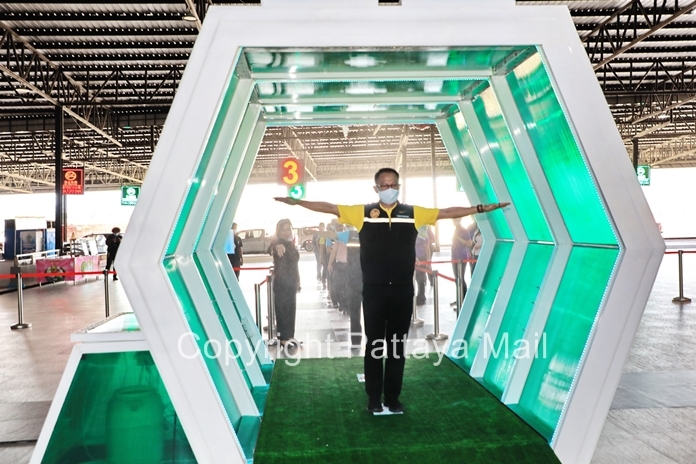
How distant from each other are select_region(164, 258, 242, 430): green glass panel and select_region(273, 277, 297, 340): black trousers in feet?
11.9

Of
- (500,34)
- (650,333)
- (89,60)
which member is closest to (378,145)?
(89,60)

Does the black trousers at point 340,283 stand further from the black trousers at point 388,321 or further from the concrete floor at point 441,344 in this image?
the black trousers at point 388,321

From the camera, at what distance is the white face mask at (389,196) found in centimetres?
419

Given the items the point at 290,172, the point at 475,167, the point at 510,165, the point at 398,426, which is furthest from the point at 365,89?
the point at 290,172

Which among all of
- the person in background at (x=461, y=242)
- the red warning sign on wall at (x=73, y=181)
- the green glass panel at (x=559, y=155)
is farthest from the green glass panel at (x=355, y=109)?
the red warning sign on wall at (x=73, y=181)

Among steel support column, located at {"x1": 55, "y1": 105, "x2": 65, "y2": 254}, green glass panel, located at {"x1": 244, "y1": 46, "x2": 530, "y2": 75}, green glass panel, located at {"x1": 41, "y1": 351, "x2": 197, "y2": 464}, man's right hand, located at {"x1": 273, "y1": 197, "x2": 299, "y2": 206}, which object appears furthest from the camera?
steel support column, located at {"x1": 55, "y1": 105, "x2": 65, "y2": 254}

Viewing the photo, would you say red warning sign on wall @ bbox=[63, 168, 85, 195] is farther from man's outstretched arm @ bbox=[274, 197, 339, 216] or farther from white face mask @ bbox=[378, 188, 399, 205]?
white face mask @ bbox=[378, 188, 399, 205]

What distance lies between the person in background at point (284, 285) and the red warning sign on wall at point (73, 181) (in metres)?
15.1

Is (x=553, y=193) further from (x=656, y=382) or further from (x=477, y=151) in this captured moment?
(x=656, y=382)

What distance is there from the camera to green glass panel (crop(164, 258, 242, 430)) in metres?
3.76

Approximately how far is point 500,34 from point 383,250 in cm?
158

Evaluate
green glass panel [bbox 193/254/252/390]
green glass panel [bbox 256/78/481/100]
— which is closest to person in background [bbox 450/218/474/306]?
green glass panel [bbox 256/78/481/100]

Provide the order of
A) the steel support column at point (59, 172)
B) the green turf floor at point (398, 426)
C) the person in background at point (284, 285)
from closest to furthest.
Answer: the green turf floor at point (398, 426), the person in background at point (284, 285), the steel support column at point (59, 172)

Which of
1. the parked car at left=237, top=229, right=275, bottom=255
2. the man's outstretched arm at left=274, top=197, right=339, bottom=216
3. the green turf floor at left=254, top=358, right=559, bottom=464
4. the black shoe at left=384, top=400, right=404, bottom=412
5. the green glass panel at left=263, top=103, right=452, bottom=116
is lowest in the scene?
the parked car at left=237, top=229, right=275, bottom=255
